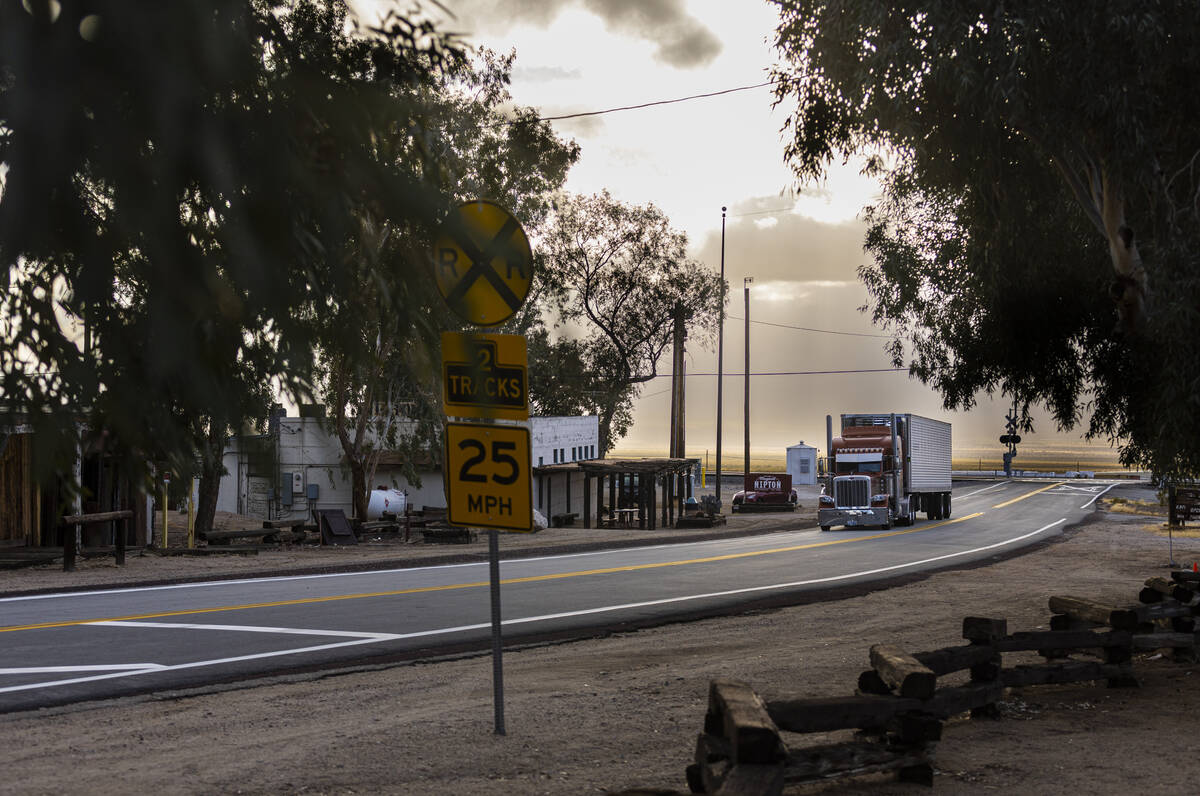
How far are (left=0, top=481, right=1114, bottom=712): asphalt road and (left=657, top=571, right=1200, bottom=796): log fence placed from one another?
5.45 meters

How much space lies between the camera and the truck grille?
37209 millimetres

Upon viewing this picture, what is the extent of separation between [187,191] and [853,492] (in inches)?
1448

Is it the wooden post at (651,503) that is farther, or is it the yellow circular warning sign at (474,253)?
the wooden post at (651,503)

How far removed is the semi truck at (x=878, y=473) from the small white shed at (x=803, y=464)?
37.0m

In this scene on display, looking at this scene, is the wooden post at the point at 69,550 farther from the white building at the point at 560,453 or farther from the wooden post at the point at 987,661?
the white building at the point at 560,453

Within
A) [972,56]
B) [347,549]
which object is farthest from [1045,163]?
[347,549]

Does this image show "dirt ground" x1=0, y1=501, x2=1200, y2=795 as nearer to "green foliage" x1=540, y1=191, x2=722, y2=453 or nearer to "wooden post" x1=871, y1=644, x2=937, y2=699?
"wooden post" x1=871, y1=644, x2=937, y2=699

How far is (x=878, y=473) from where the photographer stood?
38062 millimetres

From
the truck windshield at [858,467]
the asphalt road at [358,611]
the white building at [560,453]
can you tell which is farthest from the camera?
the white building at [560,453]

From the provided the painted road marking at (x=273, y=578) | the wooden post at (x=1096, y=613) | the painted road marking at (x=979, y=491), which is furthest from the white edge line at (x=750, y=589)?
the painted road marking at (x=979, y=491)

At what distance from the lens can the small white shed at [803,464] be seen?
80.6 m

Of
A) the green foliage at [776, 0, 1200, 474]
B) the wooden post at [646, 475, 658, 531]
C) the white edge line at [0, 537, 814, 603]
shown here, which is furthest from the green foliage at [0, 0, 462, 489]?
the wooden post at [646, 475, 658, 531]

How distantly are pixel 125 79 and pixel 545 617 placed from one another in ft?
41.2

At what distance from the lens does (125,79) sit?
1.84m
